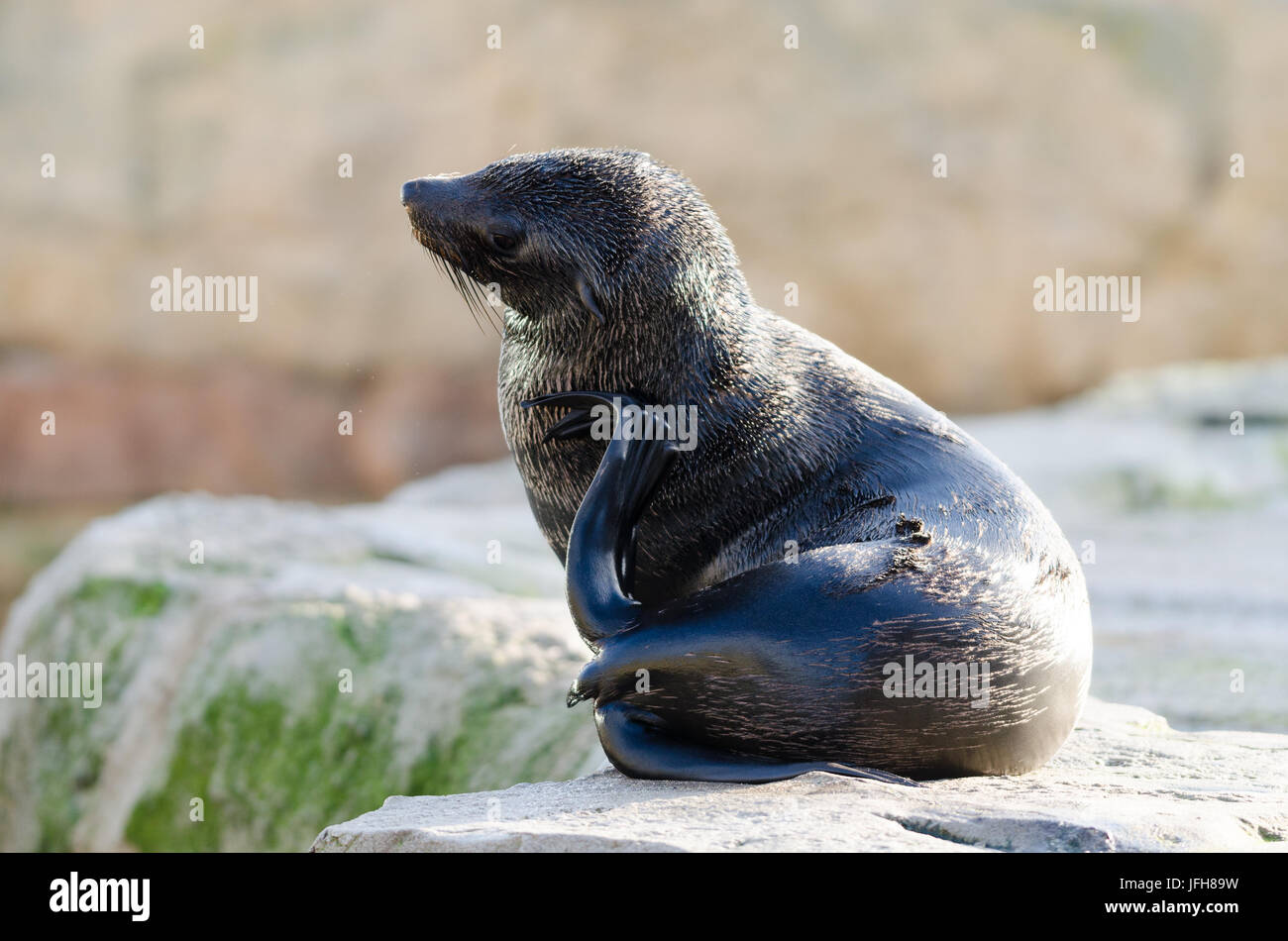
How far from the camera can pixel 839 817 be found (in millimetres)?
3461

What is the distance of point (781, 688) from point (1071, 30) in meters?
18.4

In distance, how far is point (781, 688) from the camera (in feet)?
12.8

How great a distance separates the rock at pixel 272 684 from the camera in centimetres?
621

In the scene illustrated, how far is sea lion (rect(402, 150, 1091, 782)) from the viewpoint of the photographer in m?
3.94

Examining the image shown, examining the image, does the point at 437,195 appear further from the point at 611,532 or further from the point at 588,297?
the point at 611,532

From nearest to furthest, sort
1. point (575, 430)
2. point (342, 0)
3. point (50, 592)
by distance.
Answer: point (575, 430)
point (50, 592)
point (342, 0)

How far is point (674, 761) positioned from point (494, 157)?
1632cm

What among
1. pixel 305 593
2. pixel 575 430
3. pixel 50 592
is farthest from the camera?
pixel 50 592

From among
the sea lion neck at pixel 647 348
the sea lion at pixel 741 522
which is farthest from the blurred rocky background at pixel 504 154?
the sea lion neck at pixel 647 348

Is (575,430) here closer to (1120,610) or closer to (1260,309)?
(1120,610)

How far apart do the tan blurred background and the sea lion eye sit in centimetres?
1446
